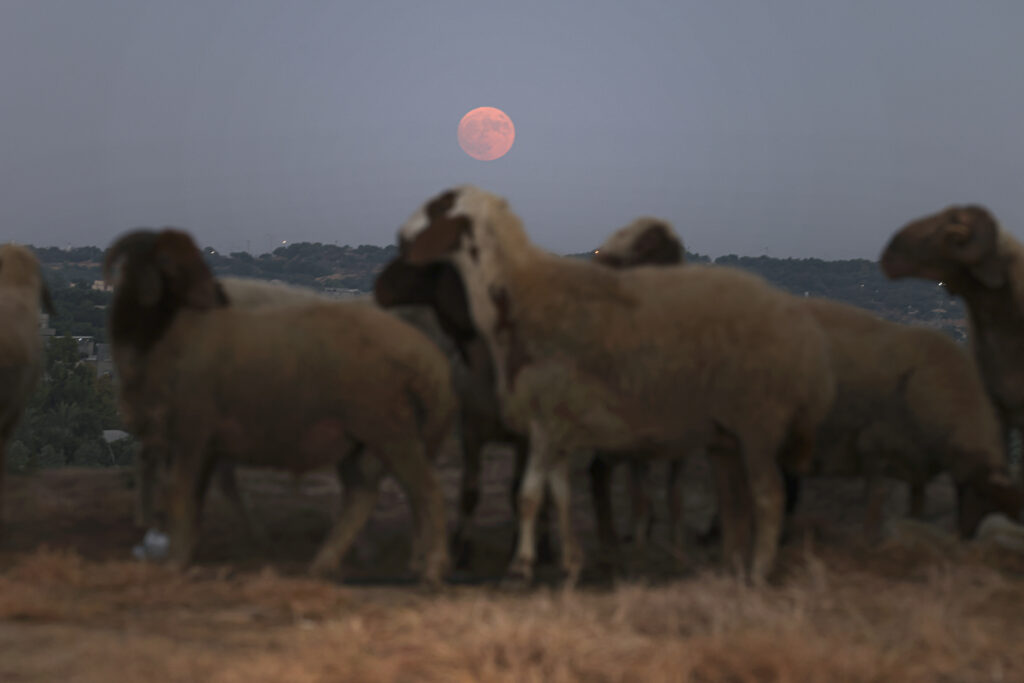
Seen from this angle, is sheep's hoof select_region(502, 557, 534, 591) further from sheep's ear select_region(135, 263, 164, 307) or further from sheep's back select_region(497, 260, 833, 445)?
sheep's ear select_region(135, 263, 164, 307)

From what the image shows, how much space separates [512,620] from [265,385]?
7.93 feet

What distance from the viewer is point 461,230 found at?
625 centimetres

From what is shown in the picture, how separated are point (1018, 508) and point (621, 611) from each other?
4.07m

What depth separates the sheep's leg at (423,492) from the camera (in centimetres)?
606

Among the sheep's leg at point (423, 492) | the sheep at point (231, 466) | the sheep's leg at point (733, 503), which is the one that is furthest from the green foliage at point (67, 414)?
the sheep's leg at point (733, 503)

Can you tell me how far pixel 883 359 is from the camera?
7.36 m

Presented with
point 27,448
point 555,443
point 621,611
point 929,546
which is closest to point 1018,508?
point 929,546

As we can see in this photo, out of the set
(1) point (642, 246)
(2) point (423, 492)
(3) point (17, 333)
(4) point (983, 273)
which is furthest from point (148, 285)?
(4) point (983, 273)

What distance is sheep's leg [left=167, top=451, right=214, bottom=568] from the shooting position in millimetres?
6160

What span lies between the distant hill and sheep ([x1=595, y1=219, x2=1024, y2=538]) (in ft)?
113

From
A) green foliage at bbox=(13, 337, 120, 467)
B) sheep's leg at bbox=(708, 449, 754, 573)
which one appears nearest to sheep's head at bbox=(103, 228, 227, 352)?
sheep's leg at bbox=(708, 449, 754, 573)

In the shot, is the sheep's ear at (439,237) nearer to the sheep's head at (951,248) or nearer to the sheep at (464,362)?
the sheep at (464,362)

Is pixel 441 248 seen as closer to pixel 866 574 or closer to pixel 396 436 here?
pixel 396 436

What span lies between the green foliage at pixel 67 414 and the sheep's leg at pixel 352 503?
23.9 meters
